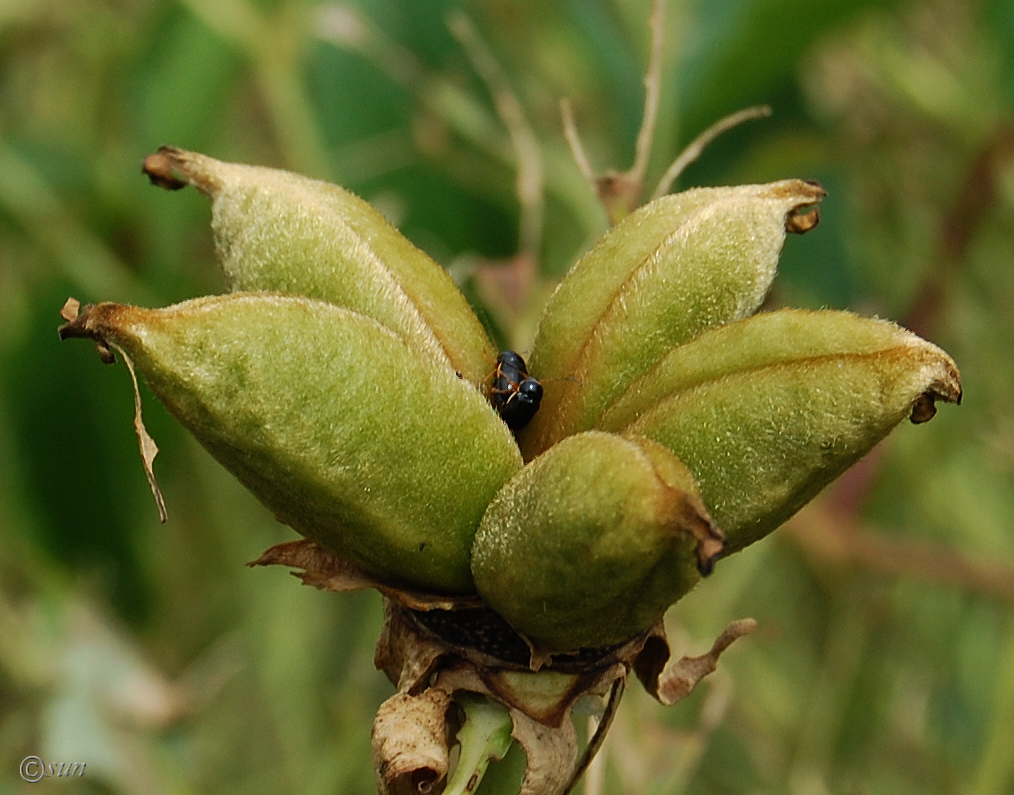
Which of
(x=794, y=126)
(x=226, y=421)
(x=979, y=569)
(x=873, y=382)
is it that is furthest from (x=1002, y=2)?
(x=226, y=421)

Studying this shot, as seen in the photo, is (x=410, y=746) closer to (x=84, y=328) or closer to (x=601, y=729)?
(x=601, y=729)

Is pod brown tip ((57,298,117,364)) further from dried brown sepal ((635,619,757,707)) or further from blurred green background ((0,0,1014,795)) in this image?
blurred green background ((0,0,1014,795))

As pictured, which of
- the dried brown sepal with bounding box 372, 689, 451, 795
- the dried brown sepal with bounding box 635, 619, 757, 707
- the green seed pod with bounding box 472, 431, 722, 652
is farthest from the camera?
the dried brown sepal with bounding box 635, 619, 757, 707

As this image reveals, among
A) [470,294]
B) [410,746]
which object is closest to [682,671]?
[410,746]

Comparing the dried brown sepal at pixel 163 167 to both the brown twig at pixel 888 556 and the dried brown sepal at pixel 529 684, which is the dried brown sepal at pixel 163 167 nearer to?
the dried brown sepal at pixel 529 684

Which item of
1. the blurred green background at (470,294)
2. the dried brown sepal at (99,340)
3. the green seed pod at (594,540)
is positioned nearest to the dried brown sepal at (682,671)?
the green seed pod at (594,540)

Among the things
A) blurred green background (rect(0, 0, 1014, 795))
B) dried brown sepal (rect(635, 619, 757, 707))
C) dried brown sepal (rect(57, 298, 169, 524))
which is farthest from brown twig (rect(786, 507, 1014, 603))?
dried brown sepal (rect(57, 298, 169, 524))

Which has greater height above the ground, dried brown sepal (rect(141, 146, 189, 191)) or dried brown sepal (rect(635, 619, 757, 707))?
dried brown sepal (rect(141, 146, 189, 191))
